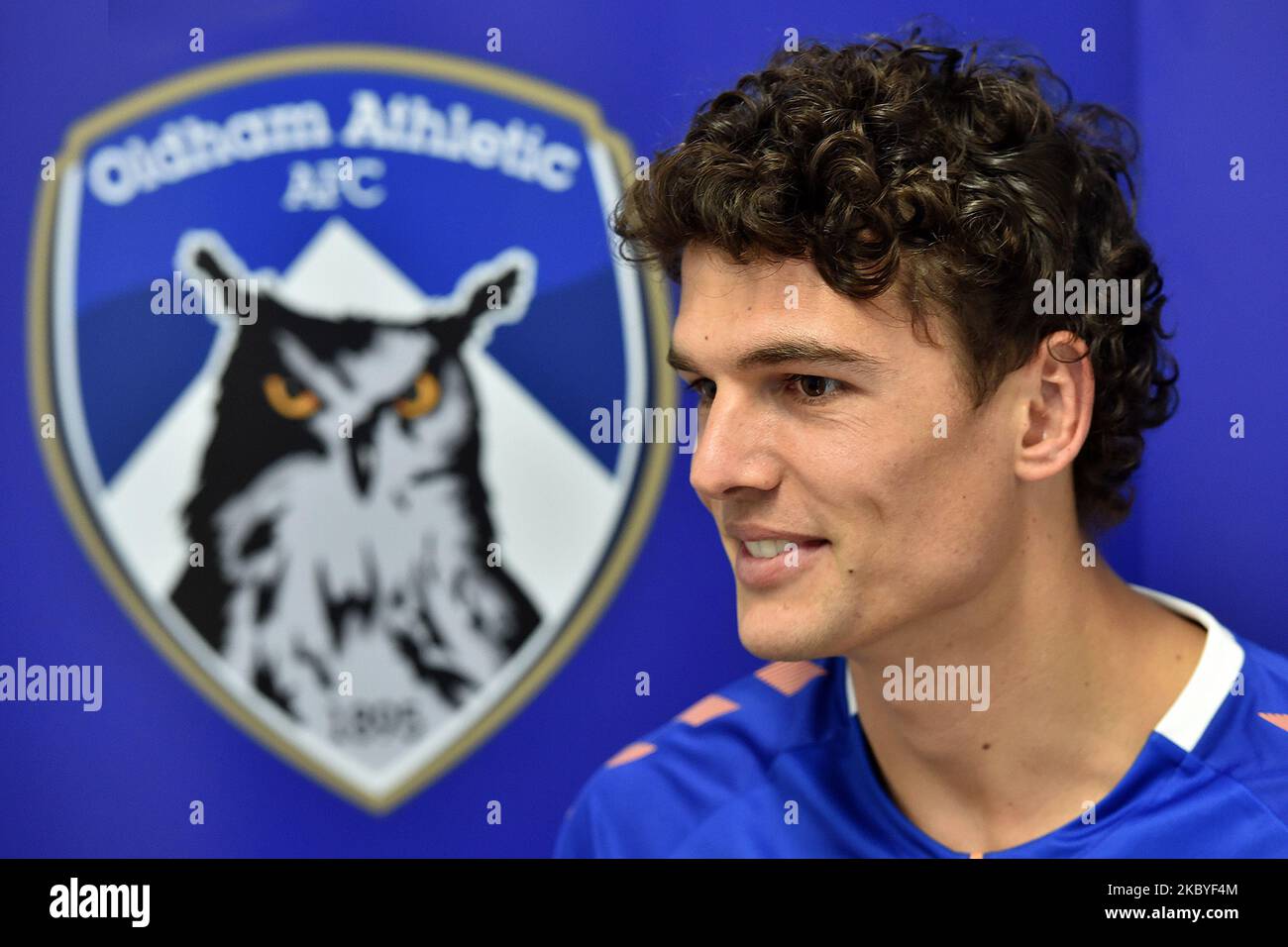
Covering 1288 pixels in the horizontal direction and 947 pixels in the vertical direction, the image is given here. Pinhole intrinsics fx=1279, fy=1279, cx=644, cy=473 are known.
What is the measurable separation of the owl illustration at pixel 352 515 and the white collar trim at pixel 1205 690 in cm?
78

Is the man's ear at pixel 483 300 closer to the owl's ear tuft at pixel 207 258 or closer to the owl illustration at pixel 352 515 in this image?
the owl illustration at pixel 352 515

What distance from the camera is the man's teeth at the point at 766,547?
127 cm

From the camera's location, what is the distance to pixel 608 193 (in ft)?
5.36

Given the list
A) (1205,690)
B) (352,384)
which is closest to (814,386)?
(1205,690)

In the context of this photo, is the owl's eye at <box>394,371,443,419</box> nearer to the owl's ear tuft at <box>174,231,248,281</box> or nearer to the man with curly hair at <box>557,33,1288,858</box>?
the owl's ear tuft at <box>174,231,248,281</box>

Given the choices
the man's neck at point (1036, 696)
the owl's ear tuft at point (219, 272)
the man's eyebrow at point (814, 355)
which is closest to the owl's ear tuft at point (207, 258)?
the owl's ear tuft at point (219, 272)

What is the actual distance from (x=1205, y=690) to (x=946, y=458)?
38 centimetres

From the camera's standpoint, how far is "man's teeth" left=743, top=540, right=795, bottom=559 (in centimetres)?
127

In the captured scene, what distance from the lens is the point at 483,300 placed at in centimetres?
165

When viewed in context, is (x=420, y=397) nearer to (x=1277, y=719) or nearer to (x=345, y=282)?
(x=345, y=282)

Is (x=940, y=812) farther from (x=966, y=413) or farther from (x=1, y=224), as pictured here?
(x=1, y=224)

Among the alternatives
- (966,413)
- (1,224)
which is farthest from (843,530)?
(1,224)

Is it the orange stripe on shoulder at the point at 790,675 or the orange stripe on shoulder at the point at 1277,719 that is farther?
the orange stripe on shoulder at the point at 790,675


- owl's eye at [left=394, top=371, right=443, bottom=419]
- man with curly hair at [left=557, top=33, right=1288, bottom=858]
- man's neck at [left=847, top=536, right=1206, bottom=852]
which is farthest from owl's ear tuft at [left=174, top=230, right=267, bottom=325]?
man's neck at [left=847, top=536, right=1206, bottom=852]
